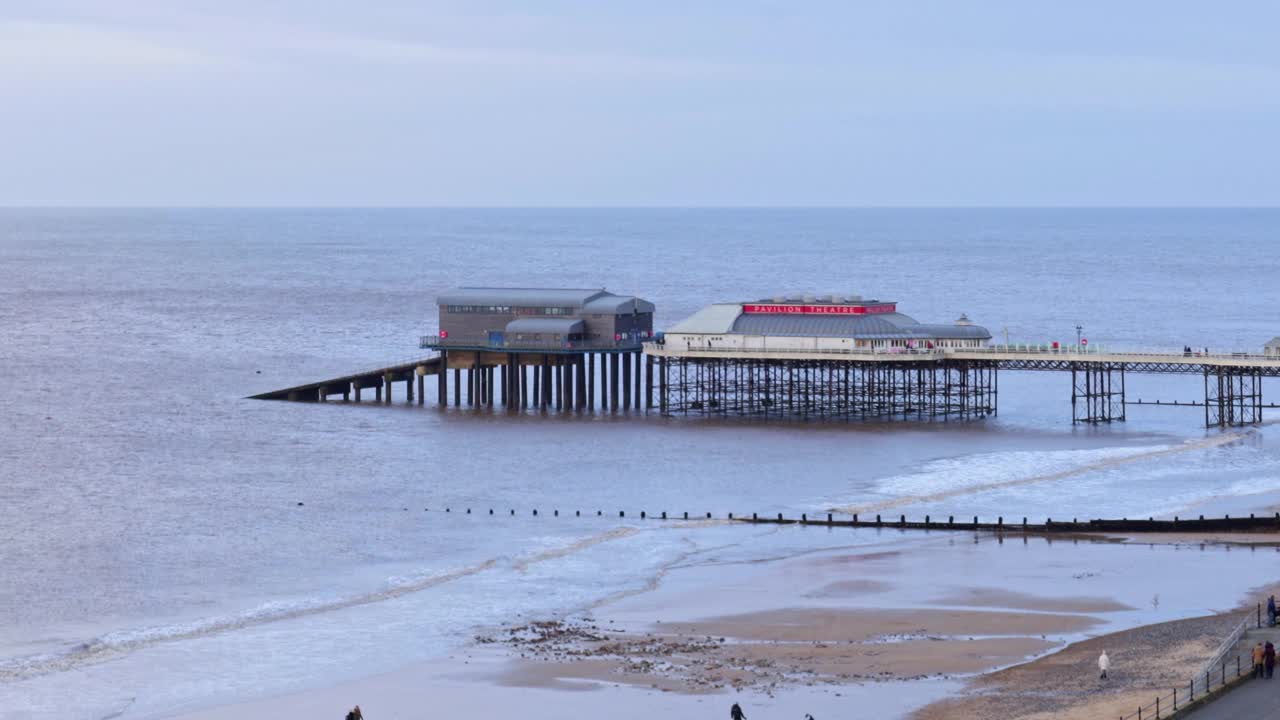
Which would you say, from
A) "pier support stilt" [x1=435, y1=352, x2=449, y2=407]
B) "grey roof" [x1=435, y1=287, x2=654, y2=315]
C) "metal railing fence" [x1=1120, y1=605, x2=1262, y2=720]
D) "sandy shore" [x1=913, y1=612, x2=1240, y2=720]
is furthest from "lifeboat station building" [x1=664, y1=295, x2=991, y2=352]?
"metal railing fence" [x1=1120, y1=605, x2=1262, y2=720]

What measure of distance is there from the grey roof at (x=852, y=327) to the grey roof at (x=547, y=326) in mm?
7414

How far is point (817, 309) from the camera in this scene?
9700 centimetres

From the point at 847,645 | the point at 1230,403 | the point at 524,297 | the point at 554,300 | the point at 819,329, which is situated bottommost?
the point at 847,645

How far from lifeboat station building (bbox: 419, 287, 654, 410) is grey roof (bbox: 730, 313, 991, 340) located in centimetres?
578

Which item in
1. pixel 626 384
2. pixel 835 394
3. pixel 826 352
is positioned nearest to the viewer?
pixel 826 352

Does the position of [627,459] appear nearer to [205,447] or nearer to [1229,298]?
[205,447]

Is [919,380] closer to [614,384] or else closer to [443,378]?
[614,384]

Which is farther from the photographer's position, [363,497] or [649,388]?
[649,388]

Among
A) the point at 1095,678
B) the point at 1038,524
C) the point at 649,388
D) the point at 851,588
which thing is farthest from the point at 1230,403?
the point at 1095,678

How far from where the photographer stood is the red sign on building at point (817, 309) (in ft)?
317

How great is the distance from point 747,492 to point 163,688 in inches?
1237

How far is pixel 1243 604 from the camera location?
168 ft

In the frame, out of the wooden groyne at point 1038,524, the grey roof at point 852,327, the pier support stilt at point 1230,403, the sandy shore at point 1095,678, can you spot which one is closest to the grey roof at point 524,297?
the grey roof at point 852,327

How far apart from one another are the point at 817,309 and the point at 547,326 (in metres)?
12.5
